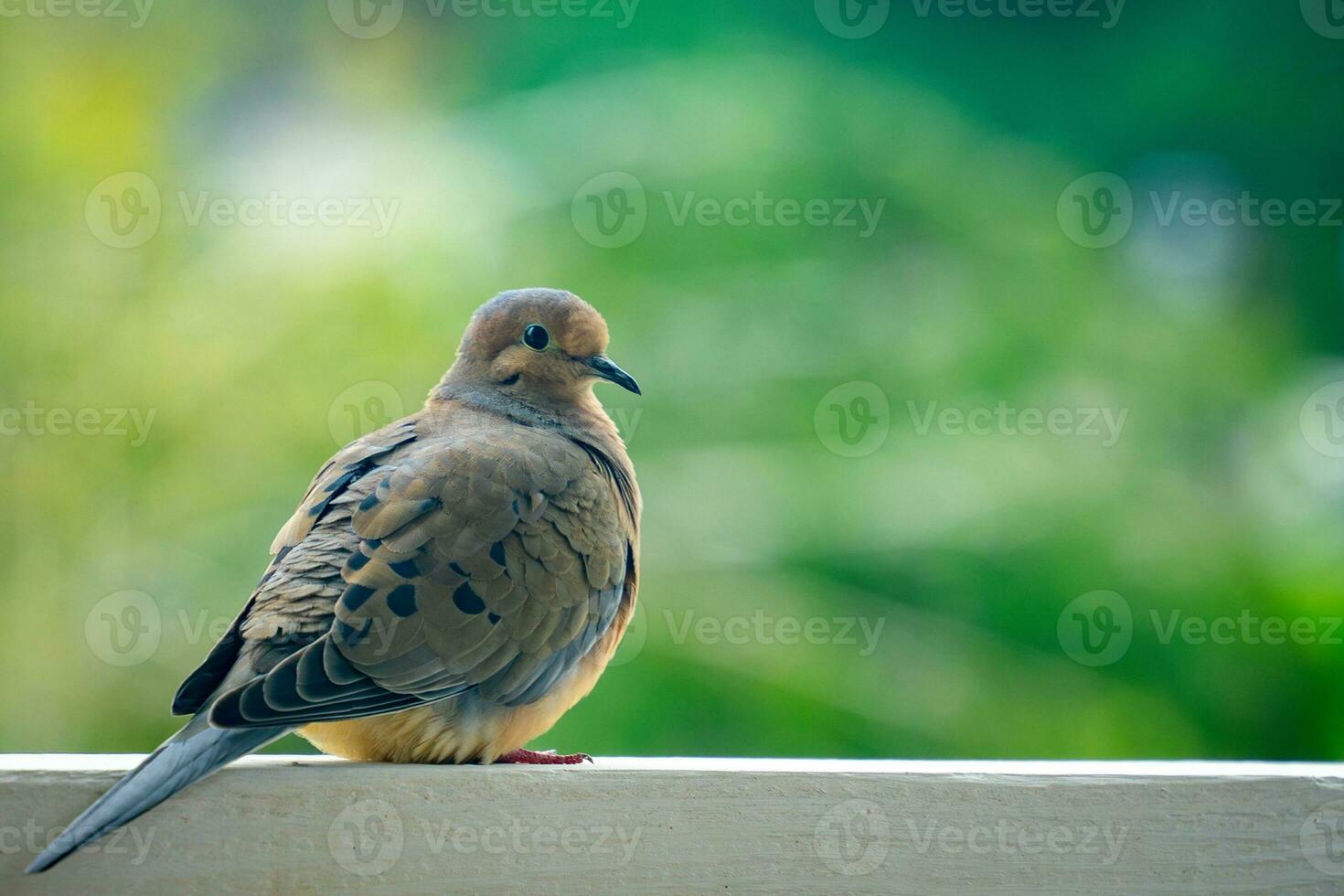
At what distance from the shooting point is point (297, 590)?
133cm

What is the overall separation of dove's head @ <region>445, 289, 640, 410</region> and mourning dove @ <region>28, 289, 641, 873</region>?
89 mm

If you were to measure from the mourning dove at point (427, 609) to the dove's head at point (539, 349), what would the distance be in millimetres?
89

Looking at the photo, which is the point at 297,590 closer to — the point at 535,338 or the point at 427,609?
the point at 427,609

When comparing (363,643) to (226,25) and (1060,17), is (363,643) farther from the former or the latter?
(1060,17)

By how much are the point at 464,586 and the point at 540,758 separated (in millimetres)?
240

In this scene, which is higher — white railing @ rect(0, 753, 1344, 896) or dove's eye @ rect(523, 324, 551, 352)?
dove's eye @ rect(523, 324, 551, 352)

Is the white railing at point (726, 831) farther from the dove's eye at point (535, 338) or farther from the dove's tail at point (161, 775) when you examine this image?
the dove's eye at point (535, 338)

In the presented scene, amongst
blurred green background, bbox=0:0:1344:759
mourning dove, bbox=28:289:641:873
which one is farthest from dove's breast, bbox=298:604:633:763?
blurred green background, bbox=0:0:1344:759

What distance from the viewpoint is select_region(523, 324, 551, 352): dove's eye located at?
1771mm

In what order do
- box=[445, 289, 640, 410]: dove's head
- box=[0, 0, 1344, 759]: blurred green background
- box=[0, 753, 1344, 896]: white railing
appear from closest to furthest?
box=[0, 753, 1344, 896]: white railing → box=[445, 289, 640, 410]: dove's head → box=[0, 0, 1344, 759]: blurred green background

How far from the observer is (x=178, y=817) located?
119 centimetres

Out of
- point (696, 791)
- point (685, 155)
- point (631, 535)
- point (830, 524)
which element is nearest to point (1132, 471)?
point (830, 524)

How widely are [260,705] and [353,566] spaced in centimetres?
21

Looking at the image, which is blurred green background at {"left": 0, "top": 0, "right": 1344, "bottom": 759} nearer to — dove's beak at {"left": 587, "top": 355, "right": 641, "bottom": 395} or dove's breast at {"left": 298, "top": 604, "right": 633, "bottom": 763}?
dove's beak at {"left": 587, "top": 355, "right": 641, "bottom": 395}
